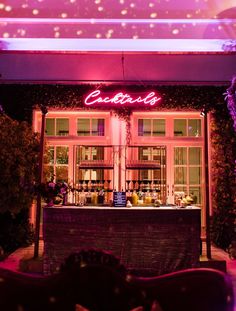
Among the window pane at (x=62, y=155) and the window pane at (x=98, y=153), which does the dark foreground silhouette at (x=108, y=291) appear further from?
the window pane at (x=62, y=155)

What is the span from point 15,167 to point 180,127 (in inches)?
151

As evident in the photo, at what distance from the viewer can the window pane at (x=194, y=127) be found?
9.13 meters

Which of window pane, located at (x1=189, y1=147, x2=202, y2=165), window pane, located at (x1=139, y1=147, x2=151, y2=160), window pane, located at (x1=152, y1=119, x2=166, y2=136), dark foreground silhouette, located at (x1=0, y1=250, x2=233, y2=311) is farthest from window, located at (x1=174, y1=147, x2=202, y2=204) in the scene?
dark foreground silhouette, located at (x1=0, y1=250, x2=233, y2=311)

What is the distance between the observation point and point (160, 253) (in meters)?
5.91

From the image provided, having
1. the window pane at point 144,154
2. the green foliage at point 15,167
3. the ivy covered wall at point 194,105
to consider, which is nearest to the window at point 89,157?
the window pane at point 144,154

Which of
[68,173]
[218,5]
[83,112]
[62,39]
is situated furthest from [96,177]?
[218,5]

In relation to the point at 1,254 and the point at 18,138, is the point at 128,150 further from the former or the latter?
the point at 1,254

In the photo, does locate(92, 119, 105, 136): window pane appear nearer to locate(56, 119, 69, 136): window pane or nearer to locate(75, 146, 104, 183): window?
locate(75, 146, 104, 183): window

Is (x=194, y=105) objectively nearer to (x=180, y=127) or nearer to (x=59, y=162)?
(x=180, y=127)

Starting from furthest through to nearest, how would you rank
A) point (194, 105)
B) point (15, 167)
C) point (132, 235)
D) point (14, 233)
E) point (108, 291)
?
point (194, 105)
point (14, 233)
point (15, 167)
point (132, 235)
point (108, 291)

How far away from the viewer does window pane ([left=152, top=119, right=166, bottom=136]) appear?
9.15 meters

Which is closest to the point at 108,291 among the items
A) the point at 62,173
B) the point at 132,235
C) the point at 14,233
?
the point at 132,235

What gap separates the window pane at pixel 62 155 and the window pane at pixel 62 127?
0.33 metres

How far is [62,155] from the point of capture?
30.0 feet
